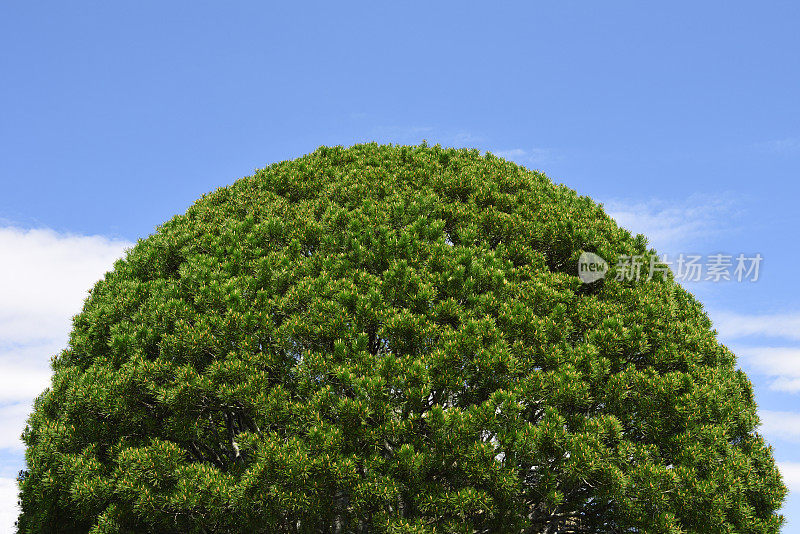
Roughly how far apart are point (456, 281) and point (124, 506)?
259 inches

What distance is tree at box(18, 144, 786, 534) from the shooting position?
8.52 m

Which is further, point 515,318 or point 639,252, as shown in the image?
point 639,252

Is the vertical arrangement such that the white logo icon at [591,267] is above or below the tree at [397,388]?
above

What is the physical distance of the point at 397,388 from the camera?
8.62m

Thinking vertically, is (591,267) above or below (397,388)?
above

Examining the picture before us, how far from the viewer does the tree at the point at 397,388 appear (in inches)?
335

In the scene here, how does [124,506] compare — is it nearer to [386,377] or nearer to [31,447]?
[31,447]

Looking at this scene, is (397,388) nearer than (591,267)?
Yes

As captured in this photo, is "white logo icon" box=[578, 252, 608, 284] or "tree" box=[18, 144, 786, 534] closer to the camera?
"tree" box=[18, 144, 786, 534]

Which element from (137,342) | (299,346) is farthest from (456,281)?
(137,342)

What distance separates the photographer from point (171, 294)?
10828 millimetres

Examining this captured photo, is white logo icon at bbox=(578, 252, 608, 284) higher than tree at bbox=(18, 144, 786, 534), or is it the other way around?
white logo icon at bbox=(578, 252, 608, 284)

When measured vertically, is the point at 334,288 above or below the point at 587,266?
below

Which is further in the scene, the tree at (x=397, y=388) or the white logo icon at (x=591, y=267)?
the white logo icon at (x=591, y=267)
